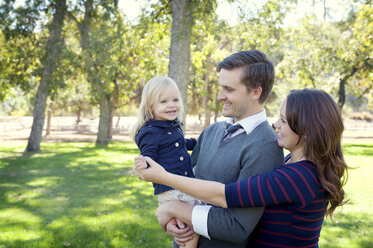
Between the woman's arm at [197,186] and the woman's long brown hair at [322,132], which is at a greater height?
the woman's long brown hair at [322,132]

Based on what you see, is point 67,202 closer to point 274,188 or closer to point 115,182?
point 115,182

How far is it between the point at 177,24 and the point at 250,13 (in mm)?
2487

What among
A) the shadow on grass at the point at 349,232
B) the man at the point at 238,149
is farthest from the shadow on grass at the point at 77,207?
the man at the point at 238,149

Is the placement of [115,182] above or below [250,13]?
below

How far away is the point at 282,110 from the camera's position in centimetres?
228

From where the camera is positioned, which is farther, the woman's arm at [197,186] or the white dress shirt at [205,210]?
the white dress shirt at [205,210]

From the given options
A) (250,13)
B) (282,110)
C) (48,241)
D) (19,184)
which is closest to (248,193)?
(282,110)

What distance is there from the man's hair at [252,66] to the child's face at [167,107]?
2.43 ft

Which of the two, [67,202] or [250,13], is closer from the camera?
[67,202]

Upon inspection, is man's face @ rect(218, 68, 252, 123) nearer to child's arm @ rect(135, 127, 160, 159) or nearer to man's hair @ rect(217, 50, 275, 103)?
man's hair @ rect(217, 50, 275, 103)

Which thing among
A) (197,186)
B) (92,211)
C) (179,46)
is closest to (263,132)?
(197,186)

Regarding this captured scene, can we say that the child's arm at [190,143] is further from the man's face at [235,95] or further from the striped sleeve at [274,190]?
the striped sleeve at [274,190]

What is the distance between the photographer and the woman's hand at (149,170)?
2180mm

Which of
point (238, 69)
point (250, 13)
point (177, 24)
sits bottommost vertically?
point (238, 69)
